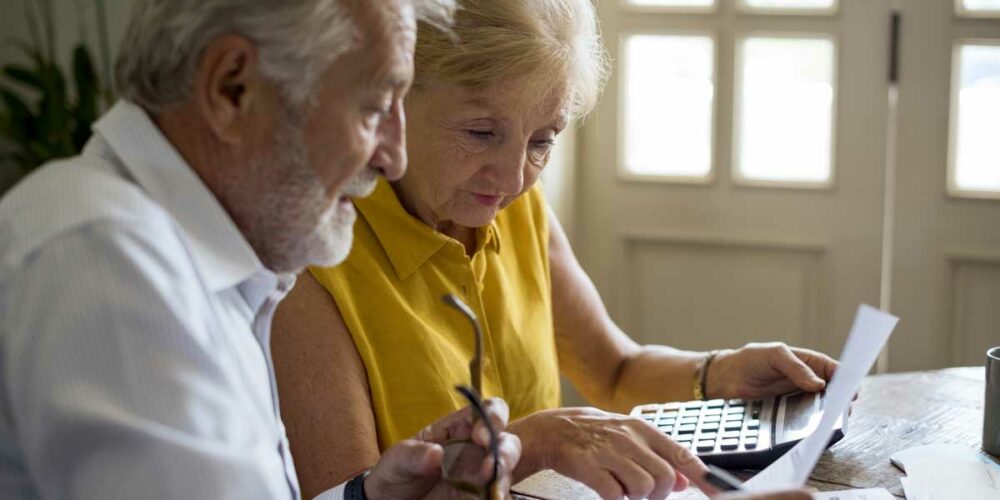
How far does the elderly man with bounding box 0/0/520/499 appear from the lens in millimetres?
855

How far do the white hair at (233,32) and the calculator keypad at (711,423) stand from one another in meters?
0.67

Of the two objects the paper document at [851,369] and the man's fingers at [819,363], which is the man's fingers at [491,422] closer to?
the paper document at [851,369]

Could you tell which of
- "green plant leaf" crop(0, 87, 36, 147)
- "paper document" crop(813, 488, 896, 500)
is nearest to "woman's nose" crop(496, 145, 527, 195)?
"paper document" crop(813, 488, 896, 500)

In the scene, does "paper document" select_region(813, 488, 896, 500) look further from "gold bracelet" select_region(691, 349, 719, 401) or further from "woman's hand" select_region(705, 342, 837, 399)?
"gold bracelet" select_region(691, 349, 719, 401)

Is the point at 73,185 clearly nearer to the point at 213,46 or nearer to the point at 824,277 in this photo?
the point at 213,46

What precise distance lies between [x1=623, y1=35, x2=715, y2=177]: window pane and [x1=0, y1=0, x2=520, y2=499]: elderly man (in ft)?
6.88

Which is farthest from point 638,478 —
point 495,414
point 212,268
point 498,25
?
point 498,25

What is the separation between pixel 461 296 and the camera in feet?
5.42

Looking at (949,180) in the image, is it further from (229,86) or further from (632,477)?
(229,86)

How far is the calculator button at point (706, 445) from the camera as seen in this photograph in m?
1.39

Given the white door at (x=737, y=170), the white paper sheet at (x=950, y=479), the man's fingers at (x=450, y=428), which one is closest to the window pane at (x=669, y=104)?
the white door at (x=737, y=170)

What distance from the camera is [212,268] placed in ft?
3.26

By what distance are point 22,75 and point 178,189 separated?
244cm

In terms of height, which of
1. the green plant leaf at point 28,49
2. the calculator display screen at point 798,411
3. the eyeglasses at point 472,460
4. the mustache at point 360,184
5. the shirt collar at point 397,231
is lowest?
the calculator display screen at point 798,411
